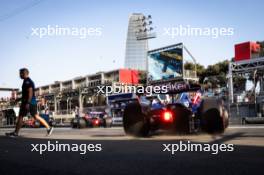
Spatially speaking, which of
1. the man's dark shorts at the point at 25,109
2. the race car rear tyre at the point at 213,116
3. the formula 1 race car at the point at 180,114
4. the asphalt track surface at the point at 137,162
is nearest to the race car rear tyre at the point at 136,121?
the formula 1 race car at the point at 180,114

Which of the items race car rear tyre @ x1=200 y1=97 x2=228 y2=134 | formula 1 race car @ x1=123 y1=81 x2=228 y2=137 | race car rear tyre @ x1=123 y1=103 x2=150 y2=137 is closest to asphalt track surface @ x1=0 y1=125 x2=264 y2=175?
race car rear tyre @ x1=200 y1=97 x2=228 y2=134

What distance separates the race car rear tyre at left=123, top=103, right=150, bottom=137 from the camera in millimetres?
8547

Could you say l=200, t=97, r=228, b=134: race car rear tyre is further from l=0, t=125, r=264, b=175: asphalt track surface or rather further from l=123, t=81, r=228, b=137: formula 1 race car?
l=0, t=125, r=264, b=175: asphalt track surface

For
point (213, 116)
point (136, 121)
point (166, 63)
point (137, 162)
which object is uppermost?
point (166, 63)

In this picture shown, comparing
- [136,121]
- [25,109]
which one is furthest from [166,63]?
[25,109]

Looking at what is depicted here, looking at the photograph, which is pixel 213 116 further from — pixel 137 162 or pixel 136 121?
pixel 137 162

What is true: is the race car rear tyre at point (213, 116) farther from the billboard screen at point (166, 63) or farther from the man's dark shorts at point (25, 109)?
the billboard screen at point (166, 63)

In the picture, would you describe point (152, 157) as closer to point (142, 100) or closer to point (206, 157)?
point (206, 157)

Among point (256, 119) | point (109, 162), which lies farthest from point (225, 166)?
point (256, 119)

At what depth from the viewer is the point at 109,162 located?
4.69m

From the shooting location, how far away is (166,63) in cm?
4081

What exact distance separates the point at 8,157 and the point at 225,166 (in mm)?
3517

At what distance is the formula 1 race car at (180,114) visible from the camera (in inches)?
303

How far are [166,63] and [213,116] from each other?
33.4 metres
